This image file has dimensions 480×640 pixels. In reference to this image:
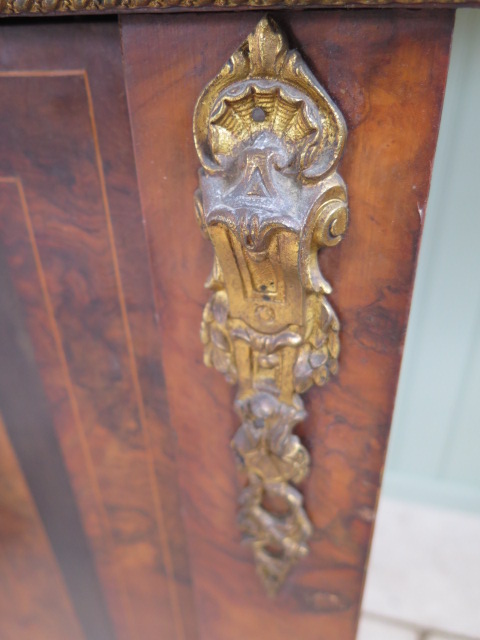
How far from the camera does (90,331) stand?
0.46 meters

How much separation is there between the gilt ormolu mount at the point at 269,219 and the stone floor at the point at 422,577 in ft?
1.80

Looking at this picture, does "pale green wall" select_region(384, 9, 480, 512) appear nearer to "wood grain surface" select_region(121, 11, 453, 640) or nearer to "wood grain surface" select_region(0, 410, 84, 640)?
"wood grain surface" select_region(121, 11, 453, 640)

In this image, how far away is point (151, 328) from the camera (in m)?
0.45

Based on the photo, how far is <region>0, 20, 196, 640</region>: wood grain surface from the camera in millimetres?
347

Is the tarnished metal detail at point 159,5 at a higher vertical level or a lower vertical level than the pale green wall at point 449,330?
higher

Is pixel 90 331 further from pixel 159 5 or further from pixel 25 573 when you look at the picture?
pixel 25 573

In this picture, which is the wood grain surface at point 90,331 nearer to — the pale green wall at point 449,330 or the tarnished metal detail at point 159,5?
the tarnished metal detail at point 159,5

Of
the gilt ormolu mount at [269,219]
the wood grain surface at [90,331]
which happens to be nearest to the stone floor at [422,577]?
the wood grain surface at [90,331]

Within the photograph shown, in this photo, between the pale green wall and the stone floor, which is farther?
the stone floor

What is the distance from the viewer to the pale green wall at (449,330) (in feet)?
1.78

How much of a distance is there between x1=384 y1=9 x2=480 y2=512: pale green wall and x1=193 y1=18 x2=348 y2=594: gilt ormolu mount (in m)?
0.26

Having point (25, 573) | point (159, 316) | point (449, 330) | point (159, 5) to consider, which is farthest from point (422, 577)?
point (159, 5)

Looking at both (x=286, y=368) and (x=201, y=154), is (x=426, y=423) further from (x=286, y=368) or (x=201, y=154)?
(x=201, y=154)

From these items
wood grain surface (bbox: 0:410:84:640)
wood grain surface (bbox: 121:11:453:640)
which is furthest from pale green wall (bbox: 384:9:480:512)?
wood grain surface (bbox: 0:410:84:640)
